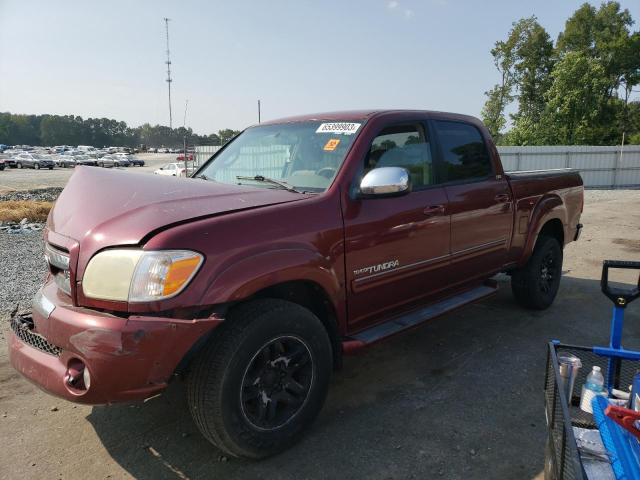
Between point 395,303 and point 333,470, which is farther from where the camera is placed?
point 395,303

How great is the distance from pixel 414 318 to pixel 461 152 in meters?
1.57

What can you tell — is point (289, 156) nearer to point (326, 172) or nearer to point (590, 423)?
point (326, 172)

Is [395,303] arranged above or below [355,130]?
below

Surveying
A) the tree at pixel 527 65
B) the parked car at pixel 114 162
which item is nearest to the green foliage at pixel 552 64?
the tree at pixel 527 65

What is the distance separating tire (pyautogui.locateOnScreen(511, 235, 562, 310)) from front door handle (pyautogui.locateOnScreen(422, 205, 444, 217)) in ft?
6.08

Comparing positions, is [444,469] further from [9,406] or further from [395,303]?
[9,406]

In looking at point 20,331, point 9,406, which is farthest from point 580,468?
point 9,406

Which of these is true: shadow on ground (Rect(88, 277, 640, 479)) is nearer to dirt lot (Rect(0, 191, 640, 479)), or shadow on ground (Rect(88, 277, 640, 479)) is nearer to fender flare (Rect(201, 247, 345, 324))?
dirt lot (Rect(0, 191, 640, 479))

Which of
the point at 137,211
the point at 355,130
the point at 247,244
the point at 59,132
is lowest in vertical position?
the point at 247,244

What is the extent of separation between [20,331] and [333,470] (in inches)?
74.6

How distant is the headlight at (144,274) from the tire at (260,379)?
35cm

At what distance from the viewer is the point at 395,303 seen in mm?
3387

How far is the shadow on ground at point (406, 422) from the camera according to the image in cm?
257

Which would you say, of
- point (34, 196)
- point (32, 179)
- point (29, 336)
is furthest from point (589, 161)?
point (32, 179)
